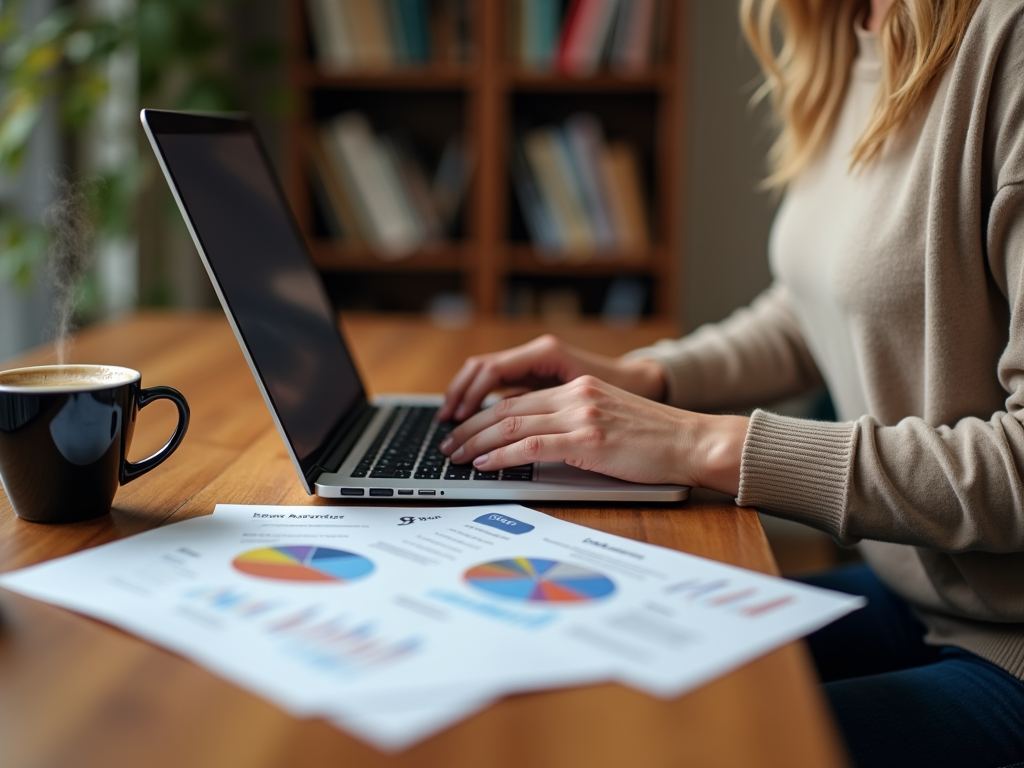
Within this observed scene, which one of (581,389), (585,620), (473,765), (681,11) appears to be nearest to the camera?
(473,765)

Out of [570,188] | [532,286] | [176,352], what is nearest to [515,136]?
[570,188]

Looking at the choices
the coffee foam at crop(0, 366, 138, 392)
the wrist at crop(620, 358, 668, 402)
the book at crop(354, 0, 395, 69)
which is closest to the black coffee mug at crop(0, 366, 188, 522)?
the coffee foam at crop(0, 366, 138, 392)

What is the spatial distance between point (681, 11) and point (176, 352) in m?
1.57

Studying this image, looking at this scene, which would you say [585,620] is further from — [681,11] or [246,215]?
[681,11]

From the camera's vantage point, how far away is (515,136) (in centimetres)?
248

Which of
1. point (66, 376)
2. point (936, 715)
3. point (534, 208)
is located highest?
point (534, 208)

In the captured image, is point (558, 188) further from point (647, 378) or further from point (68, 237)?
point (647, 378)

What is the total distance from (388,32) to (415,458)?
187cm

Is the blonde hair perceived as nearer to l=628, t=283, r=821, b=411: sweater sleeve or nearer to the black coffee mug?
l=628, t=283, r=821, b=411: sweater sleeve

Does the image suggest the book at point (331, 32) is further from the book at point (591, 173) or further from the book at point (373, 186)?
the book at point (591, 173)

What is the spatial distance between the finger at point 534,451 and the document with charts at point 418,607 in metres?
0.08

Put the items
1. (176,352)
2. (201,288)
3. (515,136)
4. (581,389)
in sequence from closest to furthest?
1. (581,389)
2. (176,352)
3. (515,136)
4. (201,288)

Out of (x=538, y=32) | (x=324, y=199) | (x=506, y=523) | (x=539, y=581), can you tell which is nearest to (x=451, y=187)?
(x=324, y=199)

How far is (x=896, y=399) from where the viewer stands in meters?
0.91
